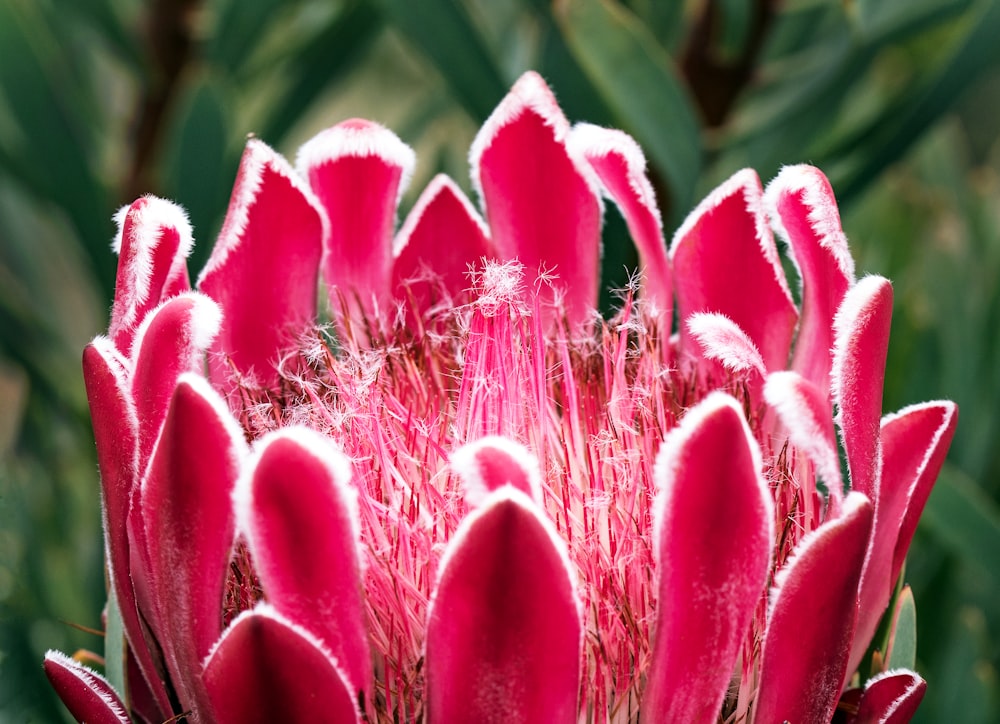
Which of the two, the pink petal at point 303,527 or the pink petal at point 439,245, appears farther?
the pink petal at point 439,245

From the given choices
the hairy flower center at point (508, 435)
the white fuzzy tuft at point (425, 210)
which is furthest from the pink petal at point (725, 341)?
the white fuzzy tuft at point (425, 210)

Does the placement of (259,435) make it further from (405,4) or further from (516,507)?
(405,4)

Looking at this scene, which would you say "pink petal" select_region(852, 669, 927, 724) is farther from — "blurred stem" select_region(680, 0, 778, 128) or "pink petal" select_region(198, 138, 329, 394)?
"blurred stem" select_region(680, 0, 778, 128)

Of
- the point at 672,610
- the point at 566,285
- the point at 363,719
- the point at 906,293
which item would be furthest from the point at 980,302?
the point at 363,719

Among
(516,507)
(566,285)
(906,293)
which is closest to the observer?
(516,507)

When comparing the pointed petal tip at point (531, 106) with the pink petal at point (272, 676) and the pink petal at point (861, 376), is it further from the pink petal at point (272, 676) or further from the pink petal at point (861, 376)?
the pink petal at point (272, 676)

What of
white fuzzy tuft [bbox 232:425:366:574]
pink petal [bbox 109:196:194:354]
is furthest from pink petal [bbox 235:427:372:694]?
pink petal [bbox 109:196:194:354]
